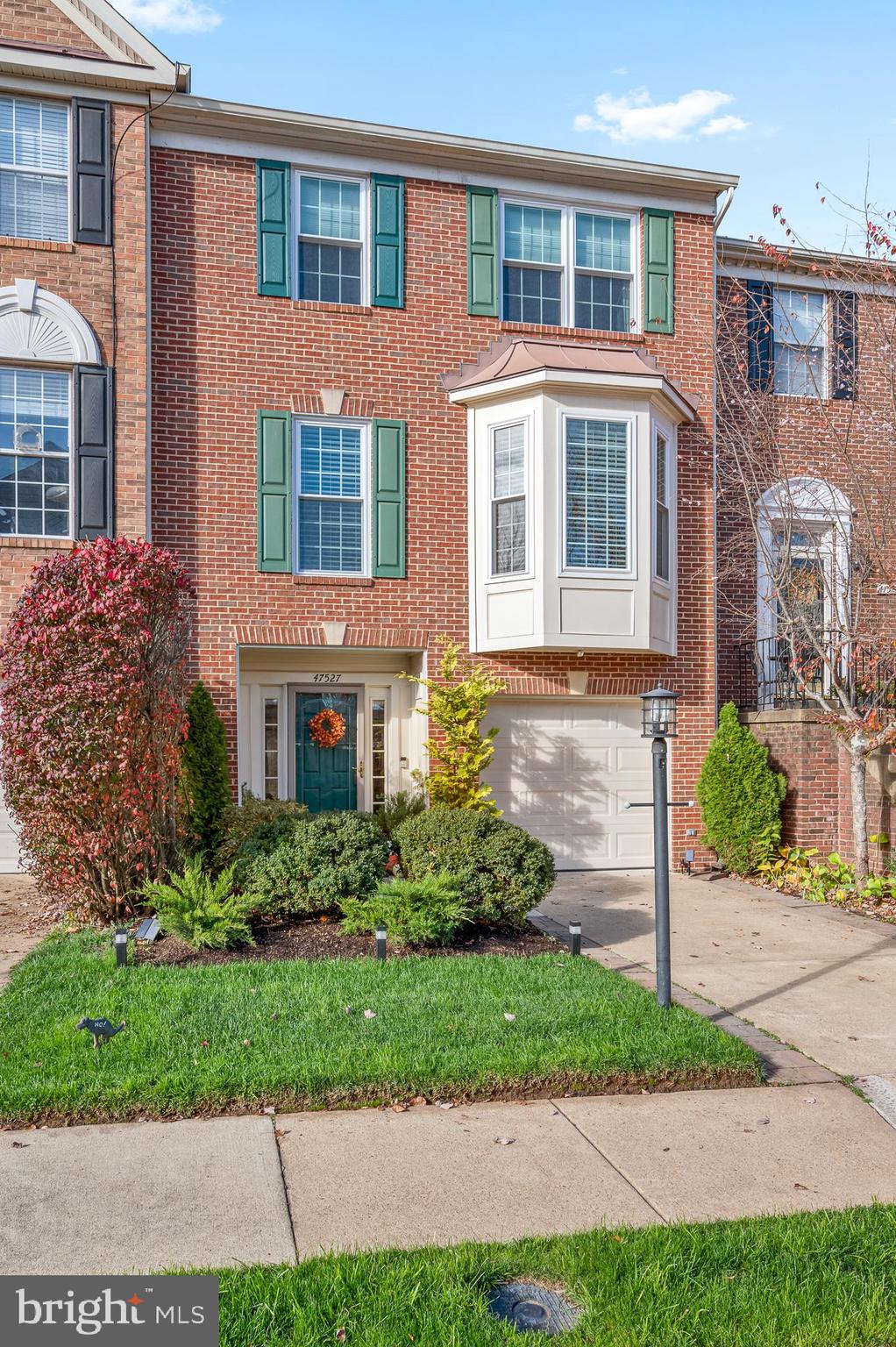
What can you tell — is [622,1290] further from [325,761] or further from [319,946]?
[325,761]

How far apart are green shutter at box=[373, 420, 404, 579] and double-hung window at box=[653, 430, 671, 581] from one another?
2942 mm

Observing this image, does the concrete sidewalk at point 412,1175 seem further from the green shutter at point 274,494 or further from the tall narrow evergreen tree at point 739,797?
the green shutter at point 274,494

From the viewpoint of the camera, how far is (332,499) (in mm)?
12391

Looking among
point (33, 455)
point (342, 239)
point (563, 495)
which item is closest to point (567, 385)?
point (563, 495)

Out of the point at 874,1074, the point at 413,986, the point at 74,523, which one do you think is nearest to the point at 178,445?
the point at 74,523

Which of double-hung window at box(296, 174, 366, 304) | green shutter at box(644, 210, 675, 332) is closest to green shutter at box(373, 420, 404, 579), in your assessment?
double-hung window at box(296, 174, 366, 304)

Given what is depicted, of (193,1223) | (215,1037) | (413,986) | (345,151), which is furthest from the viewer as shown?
(345,151)

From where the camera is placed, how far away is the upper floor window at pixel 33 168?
11.4 meters

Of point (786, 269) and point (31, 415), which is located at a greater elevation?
A: point (786, 269)

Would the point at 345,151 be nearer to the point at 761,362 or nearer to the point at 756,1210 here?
the point at 761,362

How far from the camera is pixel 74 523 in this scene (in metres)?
11.4

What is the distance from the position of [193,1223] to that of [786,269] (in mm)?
13760

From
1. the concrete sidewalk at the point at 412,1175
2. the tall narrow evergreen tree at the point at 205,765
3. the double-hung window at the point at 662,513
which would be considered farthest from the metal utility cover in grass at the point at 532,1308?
the double-hung window at the point at 662,513

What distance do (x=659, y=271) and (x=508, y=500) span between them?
3636 millimetres
